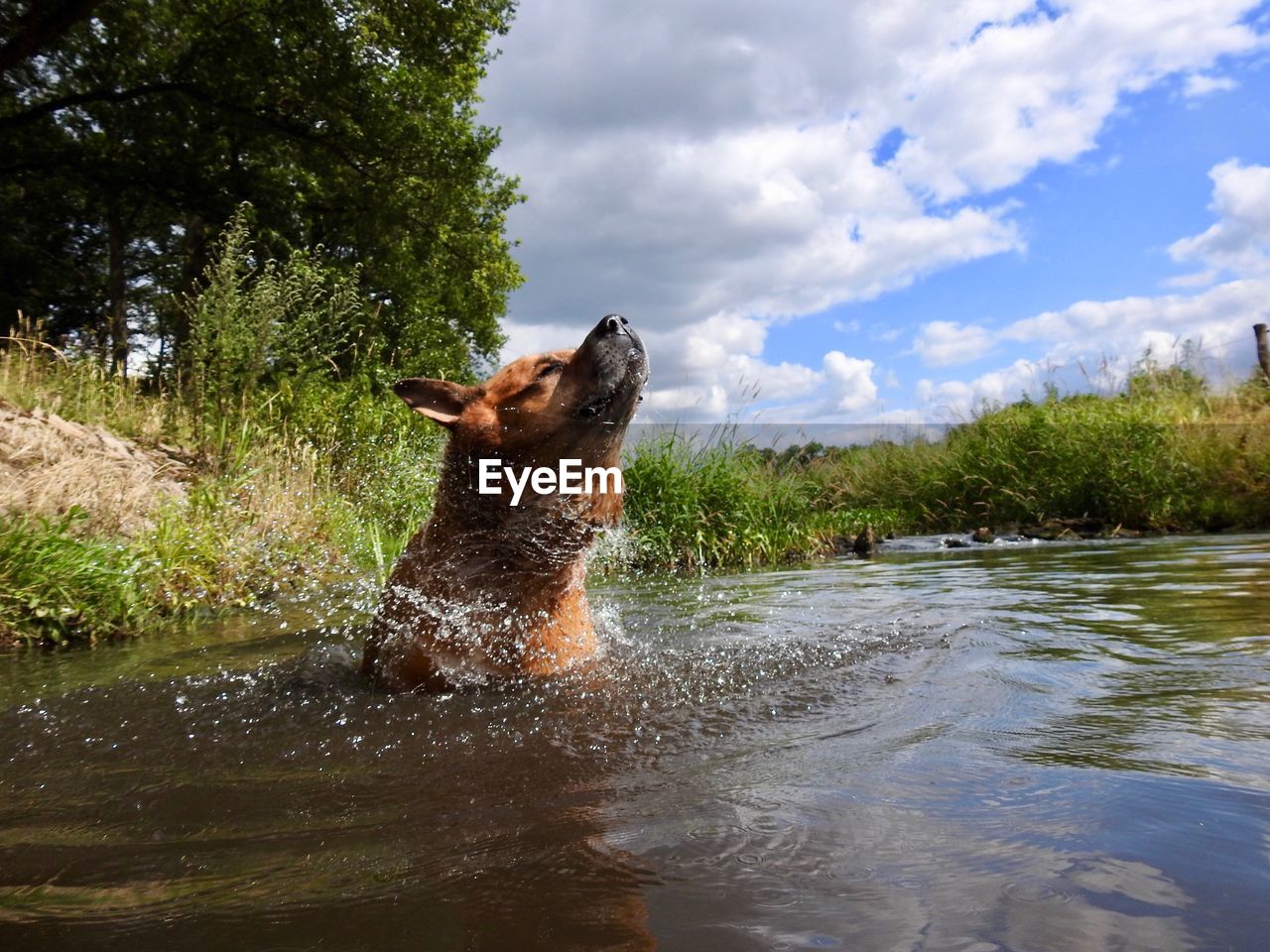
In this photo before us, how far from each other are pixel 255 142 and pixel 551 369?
20.4 meters

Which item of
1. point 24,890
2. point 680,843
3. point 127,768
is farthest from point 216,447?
point 680,843

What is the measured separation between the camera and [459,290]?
2516cm

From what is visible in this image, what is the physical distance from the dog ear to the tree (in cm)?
1362

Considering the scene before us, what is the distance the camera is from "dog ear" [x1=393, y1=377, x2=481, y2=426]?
11.6 ft

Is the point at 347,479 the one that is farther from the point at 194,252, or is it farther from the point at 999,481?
the point at 194,252

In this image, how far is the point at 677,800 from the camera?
6.79 feet

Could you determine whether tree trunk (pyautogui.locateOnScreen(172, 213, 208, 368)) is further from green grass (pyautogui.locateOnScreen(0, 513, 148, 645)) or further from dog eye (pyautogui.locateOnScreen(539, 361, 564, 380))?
dog eye (pyautogui.locateOnScreen(539, 361, 564, 380))

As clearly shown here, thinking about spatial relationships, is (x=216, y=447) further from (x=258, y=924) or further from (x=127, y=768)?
(x=258, y=924)

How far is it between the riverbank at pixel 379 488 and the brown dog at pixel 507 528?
320 centimetres

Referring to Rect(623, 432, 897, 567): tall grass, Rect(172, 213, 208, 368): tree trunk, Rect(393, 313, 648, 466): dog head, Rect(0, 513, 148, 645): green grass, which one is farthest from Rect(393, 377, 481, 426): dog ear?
Rect(172, 213, 208, 368): tree trunk

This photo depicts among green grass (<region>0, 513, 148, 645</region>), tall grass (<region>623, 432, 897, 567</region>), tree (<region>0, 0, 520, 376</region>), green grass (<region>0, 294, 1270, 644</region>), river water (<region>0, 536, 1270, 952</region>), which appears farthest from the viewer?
tree (<region>0, 0, 520, 376</region>)

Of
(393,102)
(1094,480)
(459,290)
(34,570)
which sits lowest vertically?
(34,570)

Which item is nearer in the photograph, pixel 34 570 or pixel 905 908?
pixel 905 908

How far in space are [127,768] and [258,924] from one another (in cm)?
154
